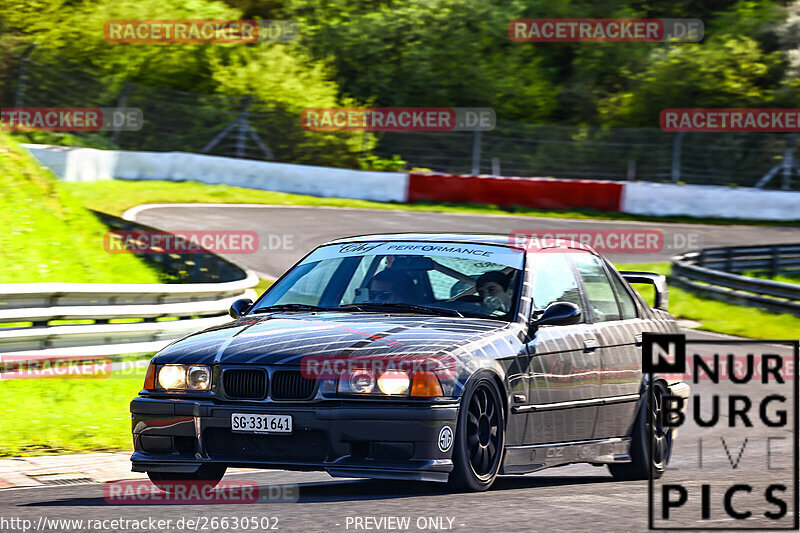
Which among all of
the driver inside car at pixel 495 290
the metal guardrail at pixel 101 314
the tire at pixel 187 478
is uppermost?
the driver inside car at pixel 495 290

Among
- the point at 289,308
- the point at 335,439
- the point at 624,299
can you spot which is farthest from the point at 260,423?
the point at 624,299

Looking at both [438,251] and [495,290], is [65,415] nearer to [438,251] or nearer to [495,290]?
[438,251]

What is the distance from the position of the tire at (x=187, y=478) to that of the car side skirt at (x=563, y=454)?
5.09 ft

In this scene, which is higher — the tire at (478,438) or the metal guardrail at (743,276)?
the metal guardrail at (743,276)

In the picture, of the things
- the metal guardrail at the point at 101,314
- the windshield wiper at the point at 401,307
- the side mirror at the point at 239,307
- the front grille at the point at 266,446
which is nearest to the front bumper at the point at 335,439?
the front grille at the point at 266,446

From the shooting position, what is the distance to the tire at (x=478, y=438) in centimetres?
644

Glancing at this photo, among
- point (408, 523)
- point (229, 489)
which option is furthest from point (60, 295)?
point (408, 523)

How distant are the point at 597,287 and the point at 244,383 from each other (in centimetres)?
280

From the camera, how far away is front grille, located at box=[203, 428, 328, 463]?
638 cm

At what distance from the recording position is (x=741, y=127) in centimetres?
3675

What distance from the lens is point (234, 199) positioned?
94.8 ft

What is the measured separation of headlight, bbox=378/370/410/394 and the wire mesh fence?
26.0 meters

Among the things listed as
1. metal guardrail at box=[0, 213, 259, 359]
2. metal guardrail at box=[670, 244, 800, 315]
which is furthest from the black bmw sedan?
metal guardrail at box=[670, 244, 800, 315]

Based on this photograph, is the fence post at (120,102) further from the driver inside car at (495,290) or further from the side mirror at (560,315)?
the side mirror at (560,315)
